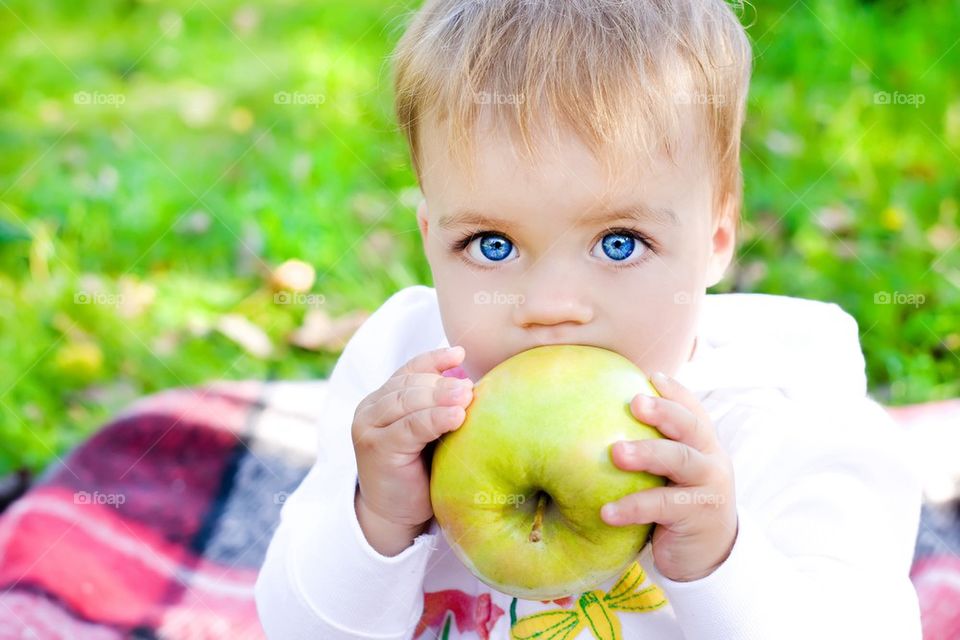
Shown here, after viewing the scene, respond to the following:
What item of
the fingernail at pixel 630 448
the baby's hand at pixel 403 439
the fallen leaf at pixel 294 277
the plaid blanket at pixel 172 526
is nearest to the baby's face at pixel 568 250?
the baby's hand at pixel 403 439

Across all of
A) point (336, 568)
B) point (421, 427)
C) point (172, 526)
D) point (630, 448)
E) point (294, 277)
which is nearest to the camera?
point (630, 448)

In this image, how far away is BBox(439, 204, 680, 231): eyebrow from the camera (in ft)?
5.20

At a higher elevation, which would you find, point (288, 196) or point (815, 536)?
point (815, 536)

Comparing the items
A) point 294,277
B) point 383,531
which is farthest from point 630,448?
point 294,277

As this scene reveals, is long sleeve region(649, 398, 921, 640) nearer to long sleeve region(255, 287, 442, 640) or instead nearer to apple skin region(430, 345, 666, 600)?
apple skin region(430, 345, 666, 600)

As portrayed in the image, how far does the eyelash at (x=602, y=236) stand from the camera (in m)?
1.62

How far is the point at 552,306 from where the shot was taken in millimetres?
1564

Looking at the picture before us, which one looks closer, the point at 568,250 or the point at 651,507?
the point at 651,507

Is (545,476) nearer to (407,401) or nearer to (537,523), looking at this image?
(537,523)

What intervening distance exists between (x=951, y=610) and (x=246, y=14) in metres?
3.90

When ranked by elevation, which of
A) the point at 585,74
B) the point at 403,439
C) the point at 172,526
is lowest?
the point at 172,526

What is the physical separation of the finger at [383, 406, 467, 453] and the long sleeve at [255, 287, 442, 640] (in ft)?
0.74

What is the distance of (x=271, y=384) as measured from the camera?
3.18 m

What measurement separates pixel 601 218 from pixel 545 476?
39cm
